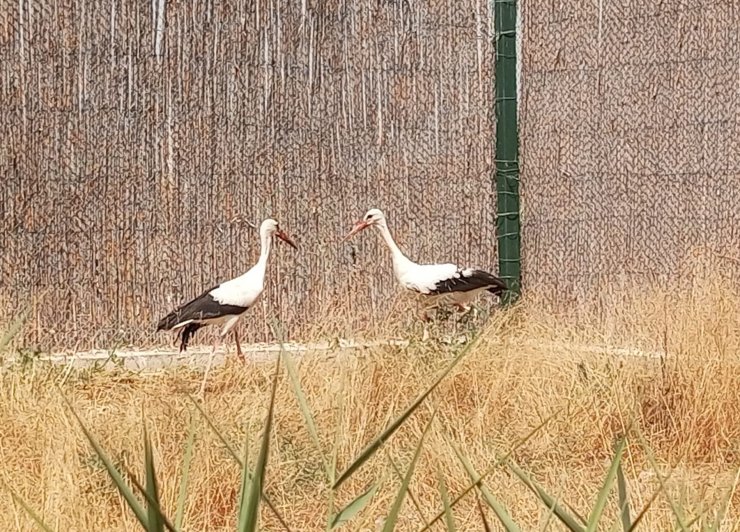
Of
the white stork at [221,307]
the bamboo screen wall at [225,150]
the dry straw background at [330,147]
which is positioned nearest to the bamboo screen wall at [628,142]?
the dry straw background at [330,147]

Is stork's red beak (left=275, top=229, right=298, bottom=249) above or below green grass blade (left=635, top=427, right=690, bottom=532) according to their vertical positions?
below

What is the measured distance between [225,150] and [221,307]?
1020mm

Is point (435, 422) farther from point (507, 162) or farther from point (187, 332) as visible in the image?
point (507, 162)

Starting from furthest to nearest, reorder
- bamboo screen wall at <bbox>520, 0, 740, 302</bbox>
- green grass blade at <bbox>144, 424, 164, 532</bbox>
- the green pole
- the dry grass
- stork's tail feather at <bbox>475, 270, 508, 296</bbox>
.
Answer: the green pole, stork's tail feather at <bbox>475, 270, 508, 296</bbox>, bamboo screen wall at <bbox>520, 0, 740, 302</bbox>, the dry grass, green grass blade at <bbox>144, 424, 164, 532</bbox>

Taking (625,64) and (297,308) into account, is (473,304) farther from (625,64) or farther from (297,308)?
(625,64)

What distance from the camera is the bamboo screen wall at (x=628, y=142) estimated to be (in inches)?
219

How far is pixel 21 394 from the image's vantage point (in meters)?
4.07

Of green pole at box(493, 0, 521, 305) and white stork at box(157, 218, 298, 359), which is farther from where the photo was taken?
green pole at box(493, 0, 521, 305)

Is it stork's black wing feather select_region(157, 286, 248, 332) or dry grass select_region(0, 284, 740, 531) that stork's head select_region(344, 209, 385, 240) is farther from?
dry grass select_region(0, 284, 740, 531)

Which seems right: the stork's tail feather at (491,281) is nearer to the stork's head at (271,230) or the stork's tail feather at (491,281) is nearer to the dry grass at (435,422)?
the dry grass at (435,422)

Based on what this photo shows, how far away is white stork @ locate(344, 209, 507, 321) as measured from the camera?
18.7 feet

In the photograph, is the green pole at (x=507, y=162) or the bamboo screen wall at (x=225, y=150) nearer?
the bamboo screen wall at (x=225, y=150)

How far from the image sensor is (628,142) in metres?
5.98

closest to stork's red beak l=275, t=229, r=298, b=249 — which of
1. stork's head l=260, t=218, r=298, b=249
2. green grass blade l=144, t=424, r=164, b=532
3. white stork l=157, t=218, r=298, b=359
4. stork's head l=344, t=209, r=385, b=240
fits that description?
stork's head l=260, t=218, r=298, b=249
